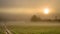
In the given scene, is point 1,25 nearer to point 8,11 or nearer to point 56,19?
point 8,11

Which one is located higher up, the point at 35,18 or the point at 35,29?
the point at 35,18

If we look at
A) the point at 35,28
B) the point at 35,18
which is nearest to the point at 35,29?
the point at 35,28

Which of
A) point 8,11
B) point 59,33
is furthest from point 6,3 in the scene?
point 59,33

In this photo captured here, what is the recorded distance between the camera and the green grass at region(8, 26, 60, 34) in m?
1.23

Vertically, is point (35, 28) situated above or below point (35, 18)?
below

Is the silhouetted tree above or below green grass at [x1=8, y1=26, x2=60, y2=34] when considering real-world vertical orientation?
above

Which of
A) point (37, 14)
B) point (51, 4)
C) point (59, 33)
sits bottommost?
point (59, 33)

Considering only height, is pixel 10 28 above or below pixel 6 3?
below

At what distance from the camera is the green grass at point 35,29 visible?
123 cm

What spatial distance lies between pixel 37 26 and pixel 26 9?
0.74 feet

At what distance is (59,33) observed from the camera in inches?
48.4

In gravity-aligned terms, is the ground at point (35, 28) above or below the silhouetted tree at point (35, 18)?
below

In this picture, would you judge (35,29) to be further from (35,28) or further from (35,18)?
(35,18)

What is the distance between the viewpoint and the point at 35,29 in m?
1.24
